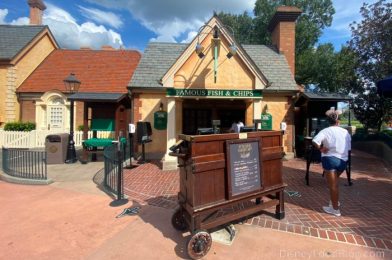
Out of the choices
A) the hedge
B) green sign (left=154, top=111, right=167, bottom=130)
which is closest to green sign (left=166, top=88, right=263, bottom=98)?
green sign (left=154, top=111, right=167, bottom=130)

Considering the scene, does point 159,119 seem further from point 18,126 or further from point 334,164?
point 18,126

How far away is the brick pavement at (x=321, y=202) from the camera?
12.8 ft

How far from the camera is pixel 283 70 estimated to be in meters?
11.8

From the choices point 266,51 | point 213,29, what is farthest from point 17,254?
point 266,51

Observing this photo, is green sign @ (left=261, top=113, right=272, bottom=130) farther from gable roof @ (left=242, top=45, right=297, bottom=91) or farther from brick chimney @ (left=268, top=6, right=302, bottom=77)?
brick chimney @ (left=268, top=6, right=302, bottom=77)

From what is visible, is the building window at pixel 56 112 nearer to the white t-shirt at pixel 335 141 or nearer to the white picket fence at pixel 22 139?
the white picket fence at pixel 22 139

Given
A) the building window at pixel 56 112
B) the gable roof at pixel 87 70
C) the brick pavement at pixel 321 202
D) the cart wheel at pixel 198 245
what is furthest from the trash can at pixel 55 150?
the cart wheel at pixel 198 245

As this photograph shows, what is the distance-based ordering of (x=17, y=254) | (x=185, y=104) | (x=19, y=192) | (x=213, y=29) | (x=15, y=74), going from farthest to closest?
(x=15, y=74) → (x=185, y=104) → (x=213, y=29) → (x=19, y=192) → (x=17, y=254)

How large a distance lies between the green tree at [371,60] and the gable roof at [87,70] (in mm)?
15291

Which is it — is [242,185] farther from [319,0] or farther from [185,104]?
[319,0]

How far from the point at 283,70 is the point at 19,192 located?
1169 centimetres

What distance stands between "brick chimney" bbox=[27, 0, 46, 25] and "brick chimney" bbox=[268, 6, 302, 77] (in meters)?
22.9

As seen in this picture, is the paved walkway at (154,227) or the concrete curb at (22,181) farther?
the concrete curb at (22,181)

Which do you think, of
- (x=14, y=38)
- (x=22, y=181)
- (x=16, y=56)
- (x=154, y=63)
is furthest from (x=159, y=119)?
(x=14, y=38)
